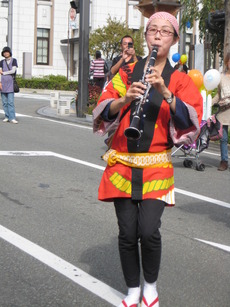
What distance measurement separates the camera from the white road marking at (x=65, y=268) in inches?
185

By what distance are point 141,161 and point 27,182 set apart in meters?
4.98

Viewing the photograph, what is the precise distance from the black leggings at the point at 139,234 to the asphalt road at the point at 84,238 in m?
0.36

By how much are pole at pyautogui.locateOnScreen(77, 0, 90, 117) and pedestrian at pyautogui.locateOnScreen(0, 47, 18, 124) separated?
10.3 ft

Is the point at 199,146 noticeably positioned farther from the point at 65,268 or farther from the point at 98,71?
the point at 98,71

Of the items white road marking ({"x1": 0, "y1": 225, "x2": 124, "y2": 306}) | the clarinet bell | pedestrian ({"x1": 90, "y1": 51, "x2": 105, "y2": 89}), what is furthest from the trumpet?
pedestrian ({"x1": 90, "y1": 51, "x2": 105, "y2": 89})

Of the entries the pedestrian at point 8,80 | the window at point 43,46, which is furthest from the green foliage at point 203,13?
the window at point 43,46

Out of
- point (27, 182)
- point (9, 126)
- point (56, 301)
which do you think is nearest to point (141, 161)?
point (56, 301)

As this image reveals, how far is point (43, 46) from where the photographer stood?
48688 mm

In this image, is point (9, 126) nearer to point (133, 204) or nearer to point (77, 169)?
point (77, 169)

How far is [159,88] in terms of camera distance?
3.95 m

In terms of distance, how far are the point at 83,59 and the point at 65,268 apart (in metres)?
14.7

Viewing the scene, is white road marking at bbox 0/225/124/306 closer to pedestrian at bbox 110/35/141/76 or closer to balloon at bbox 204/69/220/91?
pedestrian at bbox 110/35/141/76

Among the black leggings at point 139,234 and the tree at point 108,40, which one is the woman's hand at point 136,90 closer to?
the black leggings at point 139,234

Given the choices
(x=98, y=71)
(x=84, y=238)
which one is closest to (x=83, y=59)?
(x=98, y=71)
